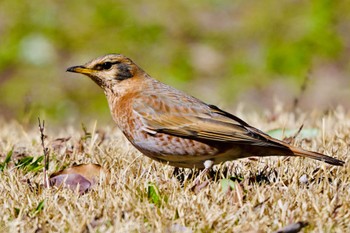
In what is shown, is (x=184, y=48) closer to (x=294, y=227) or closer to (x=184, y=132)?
(x=184, y=132)

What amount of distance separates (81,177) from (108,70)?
926 mm

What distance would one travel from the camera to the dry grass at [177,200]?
13.3 ft

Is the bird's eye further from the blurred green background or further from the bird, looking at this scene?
the blurred green background

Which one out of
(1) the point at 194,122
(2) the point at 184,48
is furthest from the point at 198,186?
(2) the point at 184,48

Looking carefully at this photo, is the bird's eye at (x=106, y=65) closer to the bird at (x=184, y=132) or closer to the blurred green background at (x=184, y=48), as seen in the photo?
the bird at (x=184, y=132)

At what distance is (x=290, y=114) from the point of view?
7.56 metres

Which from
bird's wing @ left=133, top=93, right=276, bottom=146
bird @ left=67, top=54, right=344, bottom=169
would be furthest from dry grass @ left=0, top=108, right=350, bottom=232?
bird's wing @ left=133, top=93, right=276, bottom=146

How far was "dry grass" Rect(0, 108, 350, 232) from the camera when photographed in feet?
13.3

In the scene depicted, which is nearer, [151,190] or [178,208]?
[178,208]

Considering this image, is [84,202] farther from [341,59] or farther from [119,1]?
[119,1]

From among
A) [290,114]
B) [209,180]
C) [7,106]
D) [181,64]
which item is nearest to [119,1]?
[181,64]

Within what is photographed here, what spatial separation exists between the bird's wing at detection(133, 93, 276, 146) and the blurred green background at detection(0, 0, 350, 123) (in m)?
4.30

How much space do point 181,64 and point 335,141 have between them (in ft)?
16.5

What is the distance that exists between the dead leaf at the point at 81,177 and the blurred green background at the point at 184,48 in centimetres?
444
